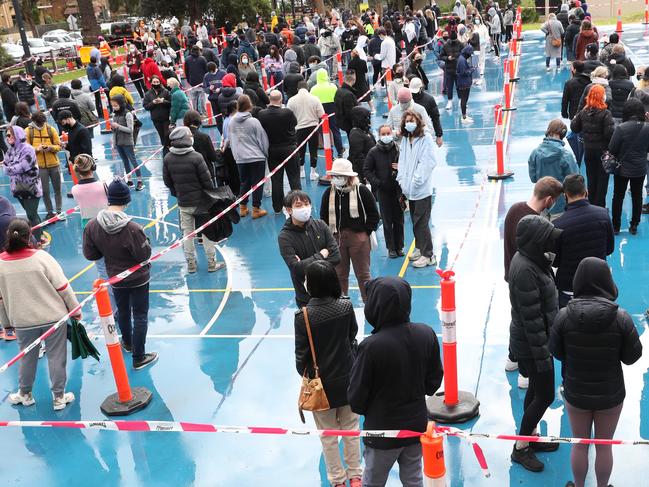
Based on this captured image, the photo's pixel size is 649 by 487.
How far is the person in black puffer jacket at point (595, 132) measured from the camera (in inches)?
396

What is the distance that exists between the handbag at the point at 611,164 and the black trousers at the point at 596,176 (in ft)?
1.41

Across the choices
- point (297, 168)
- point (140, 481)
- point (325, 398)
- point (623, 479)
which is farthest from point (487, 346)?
point (297, 168)

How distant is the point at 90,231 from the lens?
7.90 metres

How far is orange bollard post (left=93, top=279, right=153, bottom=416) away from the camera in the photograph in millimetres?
6960

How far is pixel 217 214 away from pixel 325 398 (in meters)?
5.49

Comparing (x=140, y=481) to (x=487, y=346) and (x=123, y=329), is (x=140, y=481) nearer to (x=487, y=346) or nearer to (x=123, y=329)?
(x=123, y=329)

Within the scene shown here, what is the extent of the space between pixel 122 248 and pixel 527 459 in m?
4.41

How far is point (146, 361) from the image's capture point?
27.3 feet

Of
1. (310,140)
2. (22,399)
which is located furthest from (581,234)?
(310,140)

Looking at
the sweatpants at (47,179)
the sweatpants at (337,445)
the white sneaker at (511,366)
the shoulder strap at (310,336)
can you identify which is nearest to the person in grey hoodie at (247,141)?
the sweatpants at (47,179)

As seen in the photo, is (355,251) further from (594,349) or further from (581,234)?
(594,349)

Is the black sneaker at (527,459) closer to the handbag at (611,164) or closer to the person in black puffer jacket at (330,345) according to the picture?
the person in black puffer jacket at (330,345)

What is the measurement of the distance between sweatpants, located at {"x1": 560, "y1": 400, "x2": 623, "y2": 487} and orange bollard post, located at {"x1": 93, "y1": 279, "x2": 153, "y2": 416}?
403cm

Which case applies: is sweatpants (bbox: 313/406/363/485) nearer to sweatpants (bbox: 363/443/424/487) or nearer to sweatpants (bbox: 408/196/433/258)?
sweatpants (bbox: 363/443/424/487)
